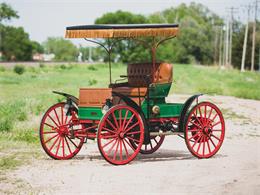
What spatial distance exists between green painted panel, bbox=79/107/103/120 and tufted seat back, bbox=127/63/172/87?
109 cm

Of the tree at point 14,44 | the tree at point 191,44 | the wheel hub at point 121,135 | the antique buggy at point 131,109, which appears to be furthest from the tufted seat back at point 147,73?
the tree at point 14,44

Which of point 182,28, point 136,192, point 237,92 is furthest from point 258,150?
point 182,28

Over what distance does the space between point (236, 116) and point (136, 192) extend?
42.1ft

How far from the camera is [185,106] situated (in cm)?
1073

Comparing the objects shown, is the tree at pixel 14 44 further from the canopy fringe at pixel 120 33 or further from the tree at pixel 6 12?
the canopy fringe at pixel 120 33

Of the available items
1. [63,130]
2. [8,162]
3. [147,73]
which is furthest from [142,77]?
[8,162]

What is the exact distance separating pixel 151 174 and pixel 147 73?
237 centimetres

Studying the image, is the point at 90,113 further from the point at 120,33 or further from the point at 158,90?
the point at 120,33

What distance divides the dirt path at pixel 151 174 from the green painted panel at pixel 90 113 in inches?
30.8

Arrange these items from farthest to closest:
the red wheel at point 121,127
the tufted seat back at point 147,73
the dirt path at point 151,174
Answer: the tufted seat back at point 147,73
the red wheel at point 121,127
the dirt path at point 151,174

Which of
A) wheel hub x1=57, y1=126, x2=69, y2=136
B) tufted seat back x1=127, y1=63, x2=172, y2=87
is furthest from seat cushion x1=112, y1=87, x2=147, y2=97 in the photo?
wheel hub x1=57, y1=126, x2=69, y2=136

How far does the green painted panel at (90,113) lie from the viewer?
10.3m

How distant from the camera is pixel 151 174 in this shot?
914 cm

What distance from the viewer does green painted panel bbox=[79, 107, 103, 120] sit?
406 inches
